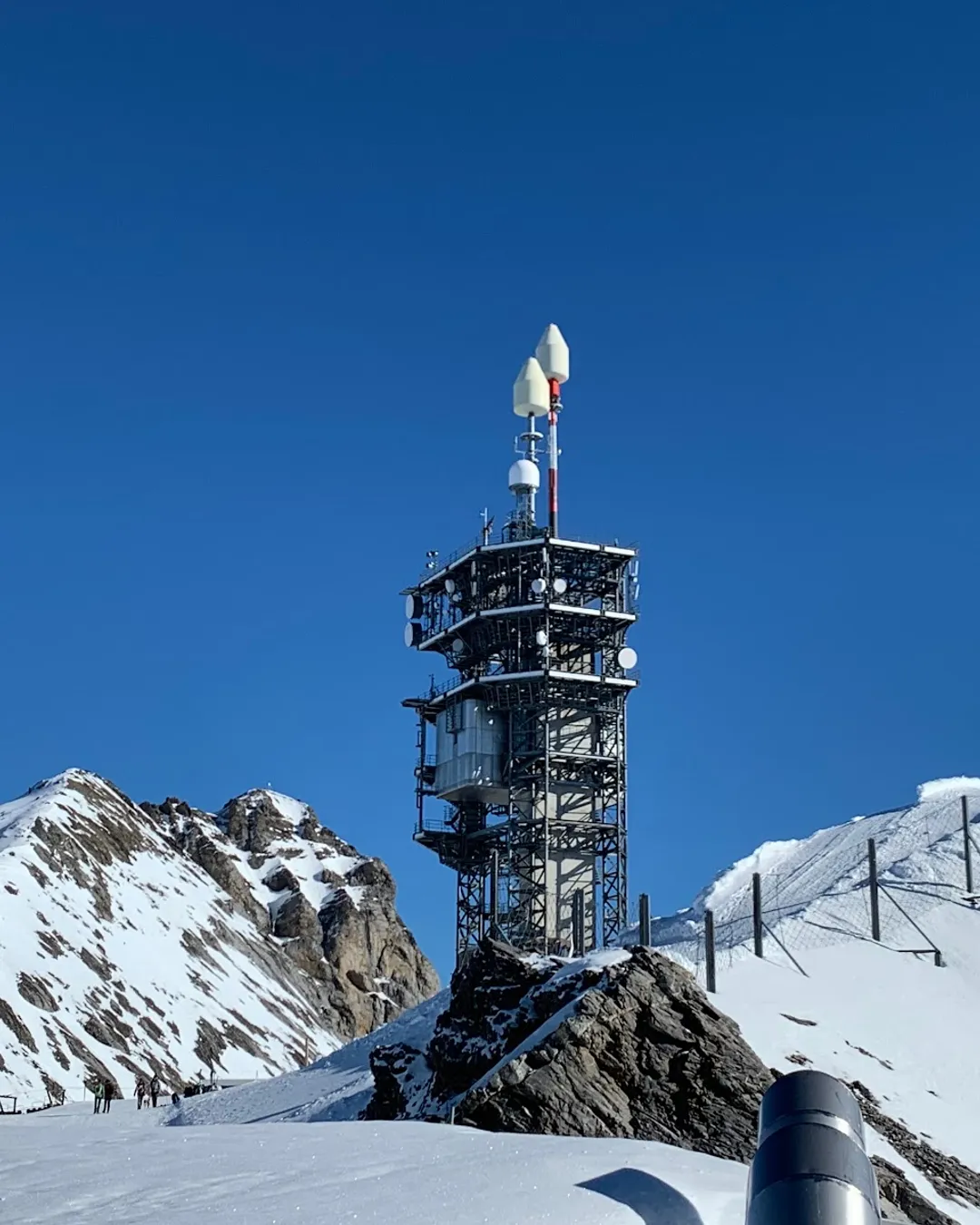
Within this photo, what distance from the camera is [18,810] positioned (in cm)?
13188

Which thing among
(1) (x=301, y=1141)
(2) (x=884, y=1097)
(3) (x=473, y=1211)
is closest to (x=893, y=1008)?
(2) (x=884, y=1097)

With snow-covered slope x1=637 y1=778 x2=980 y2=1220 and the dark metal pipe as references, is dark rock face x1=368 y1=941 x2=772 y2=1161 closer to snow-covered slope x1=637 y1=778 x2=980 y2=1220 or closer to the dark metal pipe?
snow-covered slope x1=637 y1=778 x2=980 y2=1220

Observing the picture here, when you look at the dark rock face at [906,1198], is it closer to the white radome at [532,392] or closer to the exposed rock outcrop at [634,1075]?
the exposed rock outcrop at [634,1075]

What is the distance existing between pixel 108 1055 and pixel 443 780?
32.0 m

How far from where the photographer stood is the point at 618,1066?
3559cm

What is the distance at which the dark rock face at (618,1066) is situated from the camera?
33719 mm

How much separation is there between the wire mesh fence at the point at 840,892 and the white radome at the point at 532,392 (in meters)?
22.8

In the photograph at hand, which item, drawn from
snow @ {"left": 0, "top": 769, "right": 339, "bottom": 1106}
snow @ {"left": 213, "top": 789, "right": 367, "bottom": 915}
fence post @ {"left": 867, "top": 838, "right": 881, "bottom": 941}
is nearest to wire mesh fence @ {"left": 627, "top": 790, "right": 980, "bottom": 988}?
fence post @ {"left": 867, "top": 838, "right": 881, "bottom": 941}

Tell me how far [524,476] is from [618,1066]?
139 ft

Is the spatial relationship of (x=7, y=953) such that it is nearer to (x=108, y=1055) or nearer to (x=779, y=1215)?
(x=108, y=1055)

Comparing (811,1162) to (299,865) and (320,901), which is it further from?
(299,865)

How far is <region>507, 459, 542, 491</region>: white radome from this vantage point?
74688 millimetres

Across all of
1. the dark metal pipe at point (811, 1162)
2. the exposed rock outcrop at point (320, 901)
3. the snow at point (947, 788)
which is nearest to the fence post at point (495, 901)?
the snow at point (947, 788)

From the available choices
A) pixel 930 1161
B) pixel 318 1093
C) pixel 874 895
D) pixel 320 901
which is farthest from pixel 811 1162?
pixel 320 901
